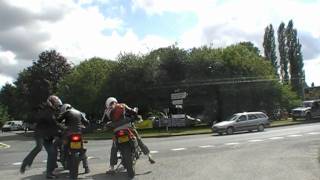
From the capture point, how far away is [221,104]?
55.7 metres

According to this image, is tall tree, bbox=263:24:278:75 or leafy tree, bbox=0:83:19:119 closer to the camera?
tall tree, bbox=263:24:278:75

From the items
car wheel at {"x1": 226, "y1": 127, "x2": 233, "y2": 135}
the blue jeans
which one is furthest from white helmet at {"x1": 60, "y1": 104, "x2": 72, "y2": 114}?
car wheel at {"x1": 226, "y1": 127, "x2": 233, "y2": 135}

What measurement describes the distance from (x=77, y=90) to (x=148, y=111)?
9.27m

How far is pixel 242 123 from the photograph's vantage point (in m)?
40.1

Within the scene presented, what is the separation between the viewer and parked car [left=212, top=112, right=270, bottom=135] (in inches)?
1533

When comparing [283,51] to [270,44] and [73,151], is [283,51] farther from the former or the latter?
[73,151]

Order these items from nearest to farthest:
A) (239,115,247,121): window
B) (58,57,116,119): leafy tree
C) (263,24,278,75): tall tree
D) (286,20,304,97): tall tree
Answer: (239,115,247,121): window
(58,57,116,119): leafy tree
(286,20,304,97): tall tree
(263,24,278,75): tall tree

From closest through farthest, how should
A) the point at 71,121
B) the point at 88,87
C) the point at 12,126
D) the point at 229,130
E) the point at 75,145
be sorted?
the point at 75,145, the point at 71,121, the point at 229,130, the point at 88,87, the point at 12,126

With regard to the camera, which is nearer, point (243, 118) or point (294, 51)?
point (243, 118)

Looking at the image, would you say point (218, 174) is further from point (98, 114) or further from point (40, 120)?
point (98, 114)

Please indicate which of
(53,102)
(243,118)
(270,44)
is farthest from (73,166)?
(270,44)

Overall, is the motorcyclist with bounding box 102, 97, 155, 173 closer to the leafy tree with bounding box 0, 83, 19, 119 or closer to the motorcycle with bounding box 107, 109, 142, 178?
the motorcycle with bounding box 107, 109, 142, 178

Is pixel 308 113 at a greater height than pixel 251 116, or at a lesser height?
greater

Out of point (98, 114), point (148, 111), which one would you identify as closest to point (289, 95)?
point (148, 111)
